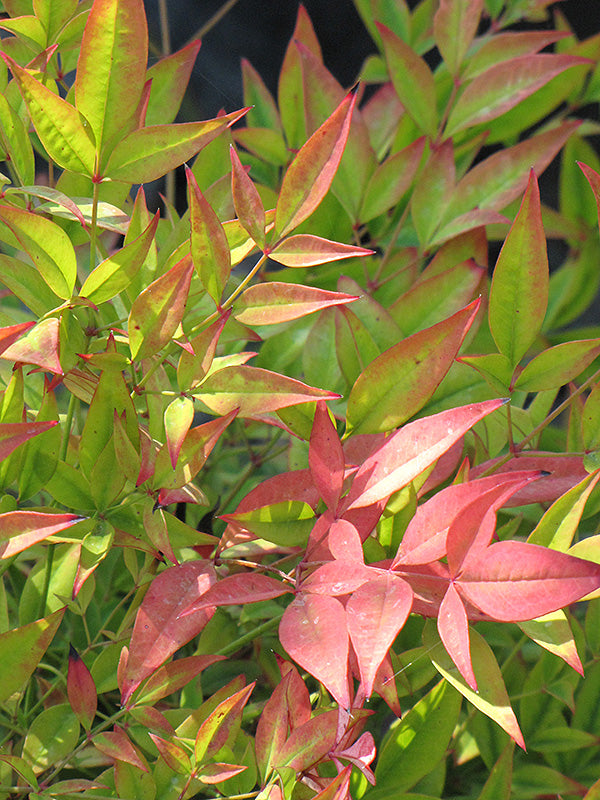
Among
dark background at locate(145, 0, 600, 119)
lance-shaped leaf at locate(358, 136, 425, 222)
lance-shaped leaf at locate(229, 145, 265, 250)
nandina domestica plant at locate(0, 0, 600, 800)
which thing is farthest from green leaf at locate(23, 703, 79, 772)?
dark background at locate(145, 0, 600, 119)

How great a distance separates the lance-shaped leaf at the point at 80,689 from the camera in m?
0.29

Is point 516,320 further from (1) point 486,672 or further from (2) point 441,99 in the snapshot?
(2) point 441,99

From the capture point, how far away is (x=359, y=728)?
29 centimetres

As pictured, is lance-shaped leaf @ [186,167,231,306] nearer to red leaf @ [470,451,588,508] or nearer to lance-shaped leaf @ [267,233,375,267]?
lance-shaped leaf @ [267,233,375,267]

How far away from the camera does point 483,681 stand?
0.26 metres

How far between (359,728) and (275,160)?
1.17ft

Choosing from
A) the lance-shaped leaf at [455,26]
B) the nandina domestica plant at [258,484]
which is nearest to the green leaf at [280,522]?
the nandina domestica plant at [258,484]

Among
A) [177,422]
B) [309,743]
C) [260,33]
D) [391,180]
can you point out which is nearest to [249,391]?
[177,422]

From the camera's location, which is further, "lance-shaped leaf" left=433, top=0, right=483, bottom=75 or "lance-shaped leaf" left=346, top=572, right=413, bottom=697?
"lance-shaped leaf" left=433, top=0, right=483, bottom=75

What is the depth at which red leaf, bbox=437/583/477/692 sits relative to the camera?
0.22 metres

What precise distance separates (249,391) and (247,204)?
7cm

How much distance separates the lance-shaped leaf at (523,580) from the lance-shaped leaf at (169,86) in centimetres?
27

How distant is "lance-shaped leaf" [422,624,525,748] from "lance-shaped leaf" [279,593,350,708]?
0.05 meters

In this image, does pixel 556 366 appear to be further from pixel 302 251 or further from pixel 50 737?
pixel 50 737
